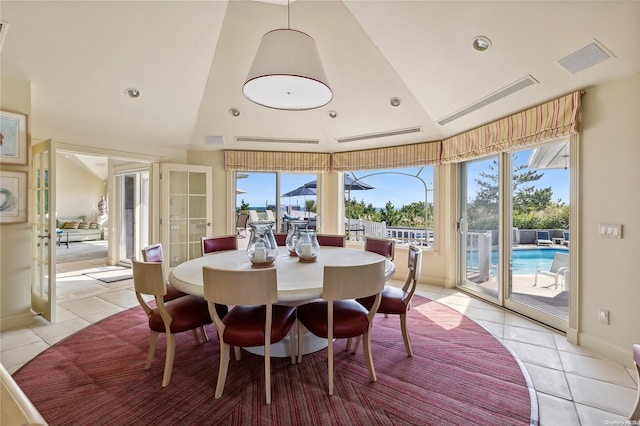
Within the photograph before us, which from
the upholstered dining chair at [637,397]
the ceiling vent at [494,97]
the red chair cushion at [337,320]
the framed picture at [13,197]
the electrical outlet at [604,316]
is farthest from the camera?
the framed picture at [13,197]

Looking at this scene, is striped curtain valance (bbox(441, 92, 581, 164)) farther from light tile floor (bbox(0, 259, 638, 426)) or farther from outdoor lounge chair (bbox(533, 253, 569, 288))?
light tile floor (bbox(0, 259, 638, 426))

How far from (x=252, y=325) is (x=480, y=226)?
11.2 feet

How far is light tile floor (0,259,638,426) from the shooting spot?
1773 millimetres

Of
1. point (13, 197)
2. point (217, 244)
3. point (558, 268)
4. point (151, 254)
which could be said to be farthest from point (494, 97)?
point (13, 197)

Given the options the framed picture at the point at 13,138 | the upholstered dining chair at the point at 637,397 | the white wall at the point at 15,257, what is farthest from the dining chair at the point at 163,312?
the upholstered dining chair at the point at 637,397

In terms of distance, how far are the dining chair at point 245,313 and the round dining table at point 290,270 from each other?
103 millimetres

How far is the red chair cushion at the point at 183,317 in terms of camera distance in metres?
2.01

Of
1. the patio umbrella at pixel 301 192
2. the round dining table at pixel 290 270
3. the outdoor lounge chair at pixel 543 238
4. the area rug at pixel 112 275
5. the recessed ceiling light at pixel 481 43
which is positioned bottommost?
the area rug at pixel 112 275

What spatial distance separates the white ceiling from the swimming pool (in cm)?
155

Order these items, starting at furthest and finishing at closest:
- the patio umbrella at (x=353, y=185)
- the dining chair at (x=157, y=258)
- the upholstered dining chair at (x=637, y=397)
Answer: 1. the patio umbrella at (x=353, y=185)
2. the dining chair at (x=157, y=258)
3. the upholstered dining chair at (x=637, y=397)

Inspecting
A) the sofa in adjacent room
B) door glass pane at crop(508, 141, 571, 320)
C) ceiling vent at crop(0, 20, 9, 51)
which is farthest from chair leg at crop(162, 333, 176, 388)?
the sofa in adjacent room

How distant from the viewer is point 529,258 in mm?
3279

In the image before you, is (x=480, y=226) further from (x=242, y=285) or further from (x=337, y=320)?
(x=242, y=285)

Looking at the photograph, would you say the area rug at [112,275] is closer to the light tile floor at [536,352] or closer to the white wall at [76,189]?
the light tile floor at [536,352]
